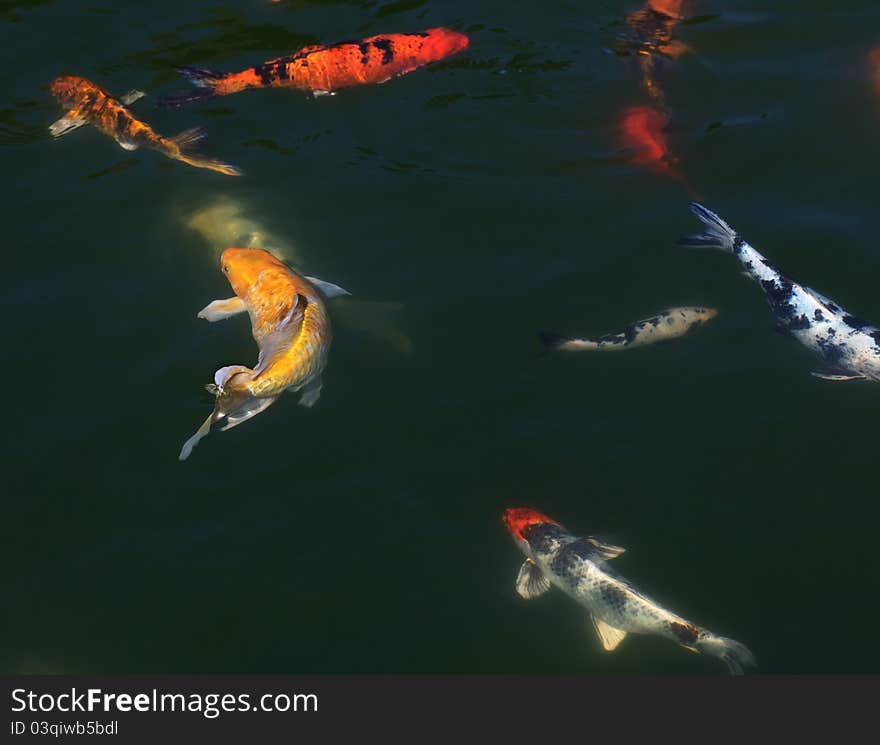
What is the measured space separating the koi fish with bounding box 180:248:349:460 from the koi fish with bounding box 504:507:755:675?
1.93m

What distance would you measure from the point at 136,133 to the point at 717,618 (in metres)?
7.41

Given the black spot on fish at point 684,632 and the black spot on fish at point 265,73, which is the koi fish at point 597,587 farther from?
the black spot on fish at point 265,73

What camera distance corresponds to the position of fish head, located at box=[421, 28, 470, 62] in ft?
36.1

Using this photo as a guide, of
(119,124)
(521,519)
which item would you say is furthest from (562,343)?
(119,124)

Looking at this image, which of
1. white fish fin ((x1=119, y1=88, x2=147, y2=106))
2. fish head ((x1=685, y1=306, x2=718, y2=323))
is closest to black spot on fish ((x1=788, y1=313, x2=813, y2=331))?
fish head ((x1=685, y1=306, x2=718, y2=323))

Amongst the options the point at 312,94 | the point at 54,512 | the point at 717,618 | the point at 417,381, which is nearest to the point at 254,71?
the point at 312,94

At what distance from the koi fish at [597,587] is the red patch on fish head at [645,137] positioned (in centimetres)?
457

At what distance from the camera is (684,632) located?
6535 millimetres

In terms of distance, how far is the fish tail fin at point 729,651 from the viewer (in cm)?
637

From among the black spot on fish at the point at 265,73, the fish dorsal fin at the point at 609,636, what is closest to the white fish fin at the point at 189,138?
the black spot on fish at the point at 265,73

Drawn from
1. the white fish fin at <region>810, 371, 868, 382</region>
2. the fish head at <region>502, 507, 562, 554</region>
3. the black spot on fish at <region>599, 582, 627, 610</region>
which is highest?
the white fish fin at <region>810, 371, 868, 382</region>

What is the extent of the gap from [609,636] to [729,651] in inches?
32.4

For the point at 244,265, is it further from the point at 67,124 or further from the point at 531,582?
the point at 531,582

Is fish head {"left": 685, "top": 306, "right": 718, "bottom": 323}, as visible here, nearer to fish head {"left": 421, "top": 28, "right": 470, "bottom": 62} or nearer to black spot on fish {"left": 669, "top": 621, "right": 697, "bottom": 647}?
black spot on fish {"left": 669, "top": 621, "right": 697, "bottom": 647}
